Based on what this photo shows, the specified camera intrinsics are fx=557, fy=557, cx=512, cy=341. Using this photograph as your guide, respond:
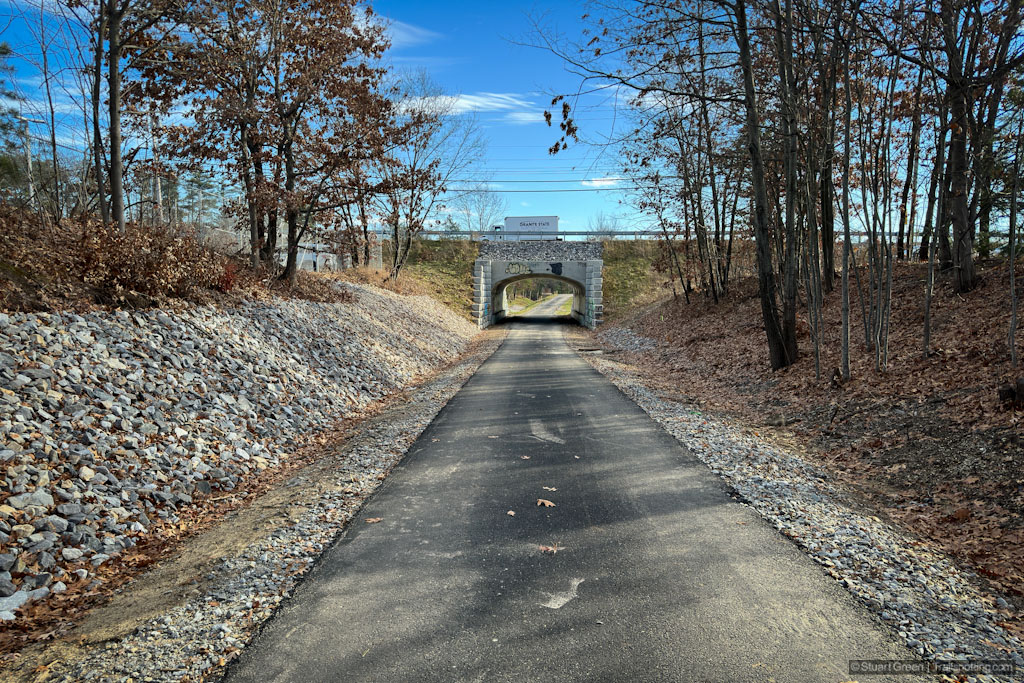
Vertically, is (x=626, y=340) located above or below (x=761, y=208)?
below

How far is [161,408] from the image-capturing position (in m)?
6.42

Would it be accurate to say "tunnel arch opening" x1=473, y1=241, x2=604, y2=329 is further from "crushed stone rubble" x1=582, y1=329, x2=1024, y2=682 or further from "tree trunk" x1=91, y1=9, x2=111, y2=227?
"crushed stone rubble" x1=582, y1=329, x2=1024, y2=682

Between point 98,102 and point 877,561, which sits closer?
point 877,561

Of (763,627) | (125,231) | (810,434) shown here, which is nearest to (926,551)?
(763,627)

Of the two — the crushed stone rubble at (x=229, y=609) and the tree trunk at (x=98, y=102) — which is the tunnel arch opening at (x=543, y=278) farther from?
the crushed stone rubble at (x=229, y=609)

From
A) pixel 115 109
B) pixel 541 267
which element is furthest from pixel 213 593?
pixel 541 267

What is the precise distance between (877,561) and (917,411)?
13.1 ft

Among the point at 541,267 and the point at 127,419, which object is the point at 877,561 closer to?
the point at 127,419

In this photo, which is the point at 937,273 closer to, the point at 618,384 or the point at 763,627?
the point at 618,384

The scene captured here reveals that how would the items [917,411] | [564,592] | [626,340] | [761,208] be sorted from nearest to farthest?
[564,592], [917,411], [761,208], [626,340]

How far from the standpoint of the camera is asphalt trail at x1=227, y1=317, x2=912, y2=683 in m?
3.04

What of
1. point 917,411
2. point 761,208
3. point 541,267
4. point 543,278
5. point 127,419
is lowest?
point 917,411

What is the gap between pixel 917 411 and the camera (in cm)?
718

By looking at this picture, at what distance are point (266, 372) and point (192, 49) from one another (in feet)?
23.4
